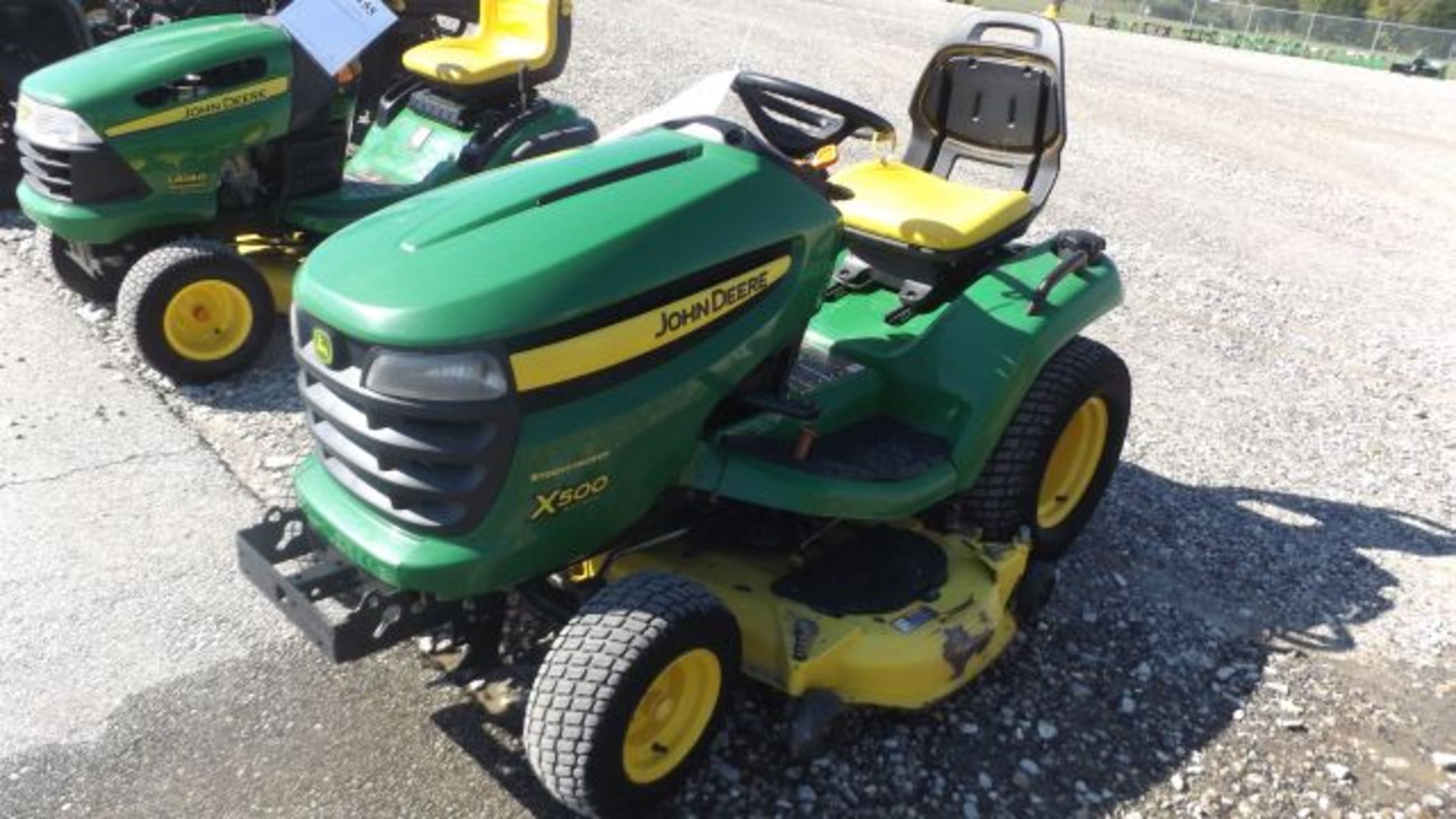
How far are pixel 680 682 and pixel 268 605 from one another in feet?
4.64

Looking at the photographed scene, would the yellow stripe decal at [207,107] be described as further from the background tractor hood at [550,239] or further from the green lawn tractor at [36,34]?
the background tractor hood at [550,239]

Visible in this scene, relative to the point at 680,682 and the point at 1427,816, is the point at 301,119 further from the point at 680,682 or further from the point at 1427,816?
the point at 1427,816

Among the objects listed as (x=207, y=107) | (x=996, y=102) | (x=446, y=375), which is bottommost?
(x=207, y=107)

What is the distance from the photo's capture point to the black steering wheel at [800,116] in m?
3.05

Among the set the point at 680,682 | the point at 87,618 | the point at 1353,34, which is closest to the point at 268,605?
the point at 87,618

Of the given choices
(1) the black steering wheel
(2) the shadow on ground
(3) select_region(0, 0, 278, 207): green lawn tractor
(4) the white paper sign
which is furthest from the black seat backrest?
(3) select_region(0, 0, 278, 207): green lawn tractor

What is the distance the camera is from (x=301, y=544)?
2846 millimetres

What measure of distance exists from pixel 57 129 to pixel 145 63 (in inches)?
15.7

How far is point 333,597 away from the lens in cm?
269

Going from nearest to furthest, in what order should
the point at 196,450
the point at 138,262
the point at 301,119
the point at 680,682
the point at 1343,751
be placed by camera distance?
the point at 680,682
the point at 1343,751
the point at 196,450
the point at 138,262
the point at 301,119

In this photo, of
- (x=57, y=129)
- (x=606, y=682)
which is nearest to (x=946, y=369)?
(x=606, y=682)

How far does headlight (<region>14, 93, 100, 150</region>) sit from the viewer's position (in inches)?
177

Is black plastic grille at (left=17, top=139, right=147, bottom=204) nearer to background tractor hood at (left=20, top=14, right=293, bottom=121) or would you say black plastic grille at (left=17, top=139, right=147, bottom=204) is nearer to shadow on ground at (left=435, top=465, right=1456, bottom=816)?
background tractor hood at (left=20, top=14, right=293, bottom=121)

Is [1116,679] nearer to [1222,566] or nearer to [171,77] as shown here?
[1222,566]
